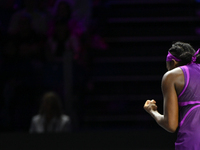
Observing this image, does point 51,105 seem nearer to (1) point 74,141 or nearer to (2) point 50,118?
(2) point 50,118

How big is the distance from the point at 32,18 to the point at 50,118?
1.45 meters

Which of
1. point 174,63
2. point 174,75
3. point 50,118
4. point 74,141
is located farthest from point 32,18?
point 174,75

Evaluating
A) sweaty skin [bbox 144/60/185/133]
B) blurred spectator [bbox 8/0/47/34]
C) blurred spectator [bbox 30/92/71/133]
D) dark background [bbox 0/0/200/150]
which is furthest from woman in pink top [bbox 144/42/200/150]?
blurred spectator [bbox 8/0/47/34]

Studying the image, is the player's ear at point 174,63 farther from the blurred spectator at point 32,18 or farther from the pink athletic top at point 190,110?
the blurred spectator at point 32,18

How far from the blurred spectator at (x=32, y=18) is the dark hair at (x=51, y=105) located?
3.22 ft

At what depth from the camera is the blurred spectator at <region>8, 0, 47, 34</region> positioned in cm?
506

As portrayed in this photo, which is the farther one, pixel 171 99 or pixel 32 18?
pixel 32 18

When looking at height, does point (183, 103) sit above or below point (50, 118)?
above

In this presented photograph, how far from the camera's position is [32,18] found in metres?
5.11

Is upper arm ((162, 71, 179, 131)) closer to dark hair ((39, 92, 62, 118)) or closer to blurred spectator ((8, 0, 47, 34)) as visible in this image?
dark hair ((39, 92, 62, 118))

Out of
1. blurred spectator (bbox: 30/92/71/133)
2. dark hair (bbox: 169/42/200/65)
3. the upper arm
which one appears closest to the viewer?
the upper arm

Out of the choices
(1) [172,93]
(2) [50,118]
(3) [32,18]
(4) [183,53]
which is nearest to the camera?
(1) [172,93]

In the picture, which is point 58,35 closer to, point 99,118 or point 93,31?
point 93,31

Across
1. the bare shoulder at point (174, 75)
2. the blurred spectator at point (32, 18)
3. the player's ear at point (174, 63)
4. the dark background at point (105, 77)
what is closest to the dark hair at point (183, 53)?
the player's ear at point (174, 63)
